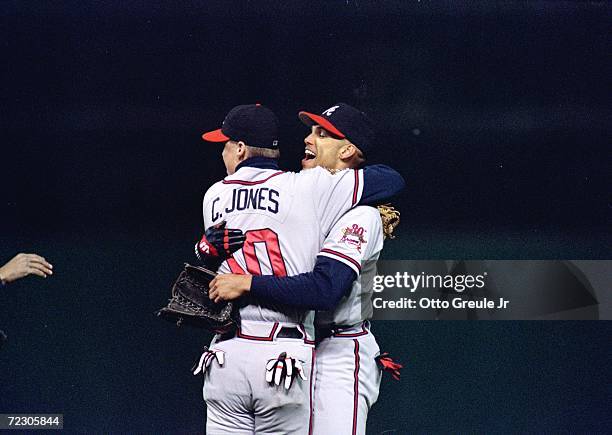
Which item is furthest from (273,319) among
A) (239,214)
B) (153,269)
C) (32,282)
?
(32,282)

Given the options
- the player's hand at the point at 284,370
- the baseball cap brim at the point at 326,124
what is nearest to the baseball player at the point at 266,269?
the player's hand at the point at 284,370

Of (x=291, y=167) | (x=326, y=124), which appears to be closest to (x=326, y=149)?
(x=326, y=124)

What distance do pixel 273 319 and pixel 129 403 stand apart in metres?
1.49

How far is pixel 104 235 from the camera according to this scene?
12.9 feet

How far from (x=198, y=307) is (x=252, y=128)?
1.73 feet

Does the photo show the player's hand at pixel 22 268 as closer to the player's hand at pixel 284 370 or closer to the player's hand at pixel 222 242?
the player's hand at pixel 222 242

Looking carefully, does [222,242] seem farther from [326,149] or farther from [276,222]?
[326,149]

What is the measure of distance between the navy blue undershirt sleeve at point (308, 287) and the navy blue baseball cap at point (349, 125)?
50cm

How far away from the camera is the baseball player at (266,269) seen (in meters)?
2.57

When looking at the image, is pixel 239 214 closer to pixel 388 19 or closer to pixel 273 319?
pixel 273 319

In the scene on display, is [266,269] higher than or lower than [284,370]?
higher

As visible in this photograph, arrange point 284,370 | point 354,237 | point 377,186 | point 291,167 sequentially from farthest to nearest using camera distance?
point 291,167, point 377,186, point 354,237, point 284,370

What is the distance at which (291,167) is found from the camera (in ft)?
12.8

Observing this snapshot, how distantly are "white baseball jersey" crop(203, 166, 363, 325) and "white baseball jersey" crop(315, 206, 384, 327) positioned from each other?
0.20 ft
